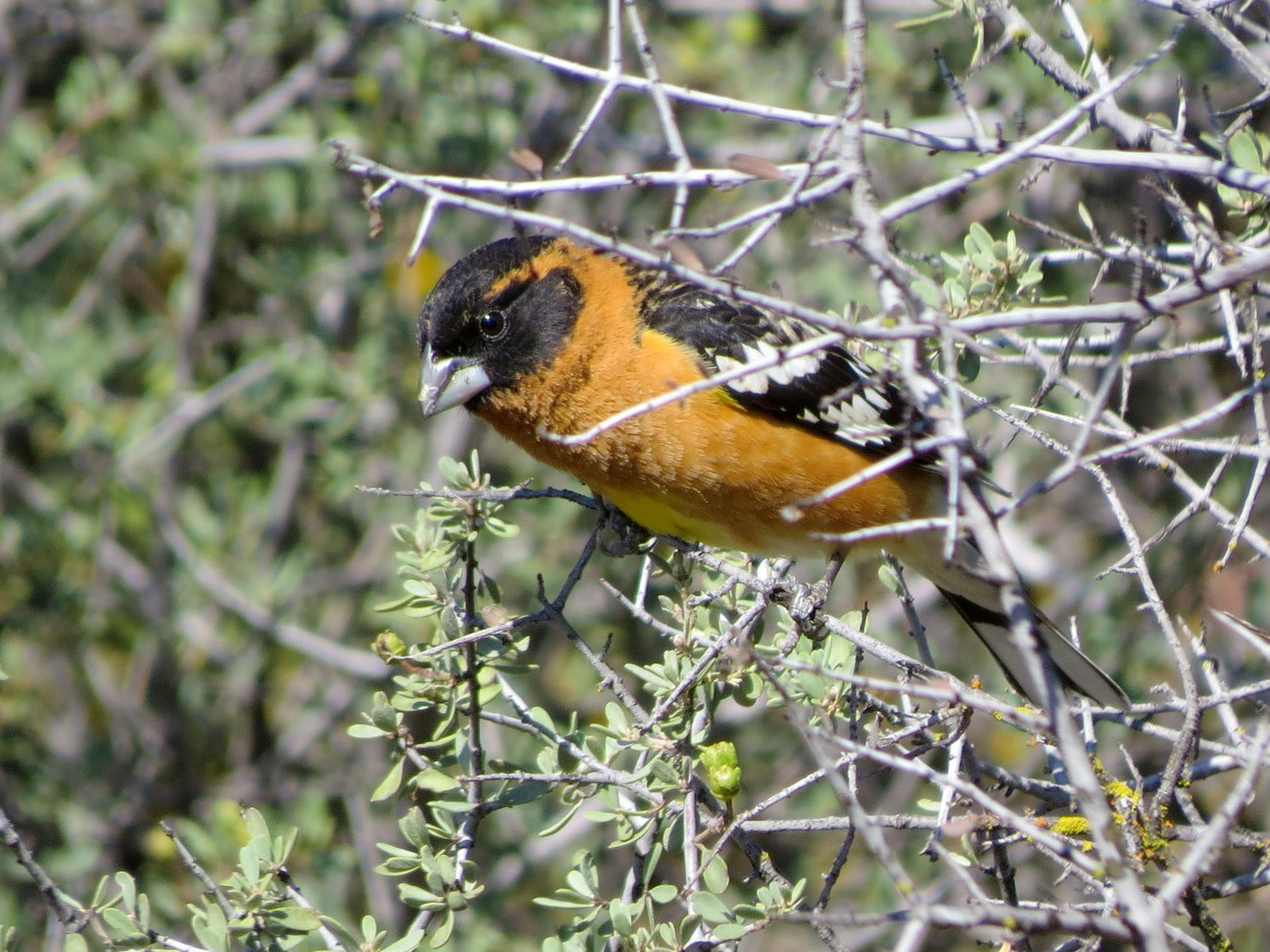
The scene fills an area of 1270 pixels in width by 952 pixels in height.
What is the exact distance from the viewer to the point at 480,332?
12.6ft

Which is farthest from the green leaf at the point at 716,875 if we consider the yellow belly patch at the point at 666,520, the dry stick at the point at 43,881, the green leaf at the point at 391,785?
the yellow belly patch at the point at 666,520

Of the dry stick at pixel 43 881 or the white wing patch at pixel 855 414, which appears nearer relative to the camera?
the dry stick at pixel 43 881

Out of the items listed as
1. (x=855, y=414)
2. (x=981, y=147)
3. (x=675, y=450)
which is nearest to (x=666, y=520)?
(x=675, y=450)

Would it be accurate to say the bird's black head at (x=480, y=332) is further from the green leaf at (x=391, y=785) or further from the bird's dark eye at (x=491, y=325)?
the green leaf at (x=391, y=785)

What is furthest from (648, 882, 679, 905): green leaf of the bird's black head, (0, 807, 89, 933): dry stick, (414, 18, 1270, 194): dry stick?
the bird's black head

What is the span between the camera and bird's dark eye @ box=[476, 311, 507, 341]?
3.84 meters

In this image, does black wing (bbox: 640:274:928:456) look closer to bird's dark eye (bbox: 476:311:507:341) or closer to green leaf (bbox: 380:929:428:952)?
bird's dark eye (bbox: 476:311:507:341)

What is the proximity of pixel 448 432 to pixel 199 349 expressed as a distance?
45.4 inches

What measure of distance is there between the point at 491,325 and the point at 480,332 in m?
0.04

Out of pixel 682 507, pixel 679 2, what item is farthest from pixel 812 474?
pixel 679 2

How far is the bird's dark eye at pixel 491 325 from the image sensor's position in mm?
3836

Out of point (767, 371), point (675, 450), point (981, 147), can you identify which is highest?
point (981, 147)

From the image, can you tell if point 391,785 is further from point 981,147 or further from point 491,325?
point 981,147

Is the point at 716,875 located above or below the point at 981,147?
below
